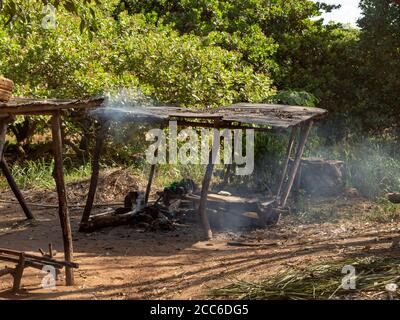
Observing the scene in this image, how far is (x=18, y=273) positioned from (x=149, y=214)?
13.1 ft

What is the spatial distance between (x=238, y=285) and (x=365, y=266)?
132 centimetres

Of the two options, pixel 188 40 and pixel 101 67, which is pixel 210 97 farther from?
pixel 101 67

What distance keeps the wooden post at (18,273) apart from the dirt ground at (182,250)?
4.4 inches

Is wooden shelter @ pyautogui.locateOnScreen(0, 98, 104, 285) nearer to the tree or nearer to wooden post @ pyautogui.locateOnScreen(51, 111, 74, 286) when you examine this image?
wooden post @ pyautogui.locateOnScreen(51, 111, 74, 286)

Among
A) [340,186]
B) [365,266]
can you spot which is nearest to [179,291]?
[365,266]

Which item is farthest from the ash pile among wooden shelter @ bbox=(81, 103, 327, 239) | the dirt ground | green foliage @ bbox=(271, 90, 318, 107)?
green foliage @ bbox=(271, 90, 318, 107)

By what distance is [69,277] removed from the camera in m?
6.59

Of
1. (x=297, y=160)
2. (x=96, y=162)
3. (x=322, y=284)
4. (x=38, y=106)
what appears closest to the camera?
(x=322, y=284)

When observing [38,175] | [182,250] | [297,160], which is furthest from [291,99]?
[182,250]

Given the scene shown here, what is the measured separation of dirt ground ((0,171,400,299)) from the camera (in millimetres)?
6516

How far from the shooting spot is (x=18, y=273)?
6.21m

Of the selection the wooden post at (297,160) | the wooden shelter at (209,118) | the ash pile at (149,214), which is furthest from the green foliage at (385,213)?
the ash pile at (149,214)

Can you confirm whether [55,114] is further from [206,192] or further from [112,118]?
[206,192]

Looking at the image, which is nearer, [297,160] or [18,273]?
[18,273]
